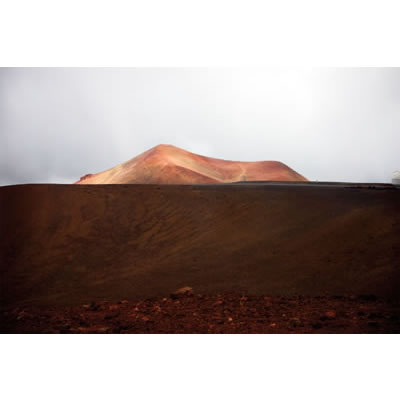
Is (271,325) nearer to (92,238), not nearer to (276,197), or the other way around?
(92,238)

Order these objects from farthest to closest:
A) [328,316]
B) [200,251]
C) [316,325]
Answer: [200,251] < [328,316] < [316,325]

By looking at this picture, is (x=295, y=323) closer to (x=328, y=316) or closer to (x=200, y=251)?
(x=328, y=316)

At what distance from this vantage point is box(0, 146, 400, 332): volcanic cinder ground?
370 centimetres

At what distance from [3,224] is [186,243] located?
3.53m

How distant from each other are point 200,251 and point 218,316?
7.60 feet

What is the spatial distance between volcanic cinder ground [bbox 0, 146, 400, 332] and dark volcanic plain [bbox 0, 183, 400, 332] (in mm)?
21

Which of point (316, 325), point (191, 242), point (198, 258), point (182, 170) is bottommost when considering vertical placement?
point (316, 325)

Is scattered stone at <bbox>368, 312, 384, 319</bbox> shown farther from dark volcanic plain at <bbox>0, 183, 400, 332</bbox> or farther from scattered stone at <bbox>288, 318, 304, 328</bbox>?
scattered stone at <bbox>288, 318, 304, 328</bbox>

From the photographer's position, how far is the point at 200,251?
593 cm

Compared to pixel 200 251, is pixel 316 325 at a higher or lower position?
lower

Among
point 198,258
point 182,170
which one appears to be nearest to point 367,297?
point 198,258

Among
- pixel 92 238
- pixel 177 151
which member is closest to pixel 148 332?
pixel 92 238

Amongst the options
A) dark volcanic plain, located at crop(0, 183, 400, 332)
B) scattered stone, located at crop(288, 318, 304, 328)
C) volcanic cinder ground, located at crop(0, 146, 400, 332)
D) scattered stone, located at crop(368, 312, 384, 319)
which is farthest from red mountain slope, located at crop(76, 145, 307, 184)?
scattered stone, located at crop(288, 318, 304, 328)

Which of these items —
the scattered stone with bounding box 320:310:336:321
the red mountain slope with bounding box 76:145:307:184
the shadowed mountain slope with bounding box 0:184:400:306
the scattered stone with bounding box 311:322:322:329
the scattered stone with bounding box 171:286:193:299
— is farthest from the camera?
the red mountain slope with bounding box 76:145:307:184
